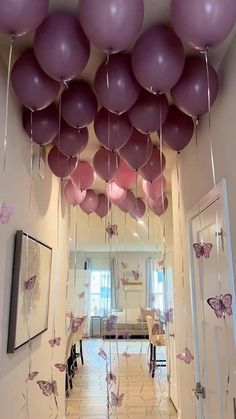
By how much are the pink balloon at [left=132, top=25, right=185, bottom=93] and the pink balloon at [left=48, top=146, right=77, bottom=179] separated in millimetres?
851

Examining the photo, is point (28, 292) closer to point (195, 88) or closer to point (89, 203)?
point (89, 203)

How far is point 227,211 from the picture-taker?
145cm

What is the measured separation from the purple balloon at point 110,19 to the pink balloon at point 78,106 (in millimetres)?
497

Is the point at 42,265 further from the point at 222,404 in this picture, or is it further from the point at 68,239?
the point at 222,404

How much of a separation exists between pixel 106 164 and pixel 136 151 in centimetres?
28

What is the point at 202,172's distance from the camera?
1870mm

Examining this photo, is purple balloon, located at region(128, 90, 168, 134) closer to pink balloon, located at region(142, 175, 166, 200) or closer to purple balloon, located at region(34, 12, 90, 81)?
purple balloon, located at region(34, 12, 90, 81)

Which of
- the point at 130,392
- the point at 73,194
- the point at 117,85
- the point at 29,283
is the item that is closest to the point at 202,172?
the point at 117,85

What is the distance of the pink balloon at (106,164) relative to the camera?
2.06 metres

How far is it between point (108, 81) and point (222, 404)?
166 cm

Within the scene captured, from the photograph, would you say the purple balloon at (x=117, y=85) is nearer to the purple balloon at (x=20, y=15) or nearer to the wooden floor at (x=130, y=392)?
the purple balloon at (x=20, y=15)

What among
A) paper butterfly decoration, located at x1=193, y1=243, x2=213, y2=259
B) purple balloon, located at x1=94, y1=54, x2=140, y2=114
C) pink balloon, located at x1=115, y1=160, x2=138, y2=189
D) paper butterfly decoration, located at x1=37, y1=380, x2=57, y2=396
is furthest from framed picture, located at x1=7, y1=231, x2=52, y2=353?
paper butterfly decoration, located at x1=193, y1=243, x2=213, y2=259

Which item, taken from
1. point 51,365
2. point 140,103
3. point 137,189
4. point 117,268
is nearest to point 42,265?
point 117,268

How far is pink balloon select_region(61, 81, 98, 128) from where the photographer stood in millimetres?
1626
